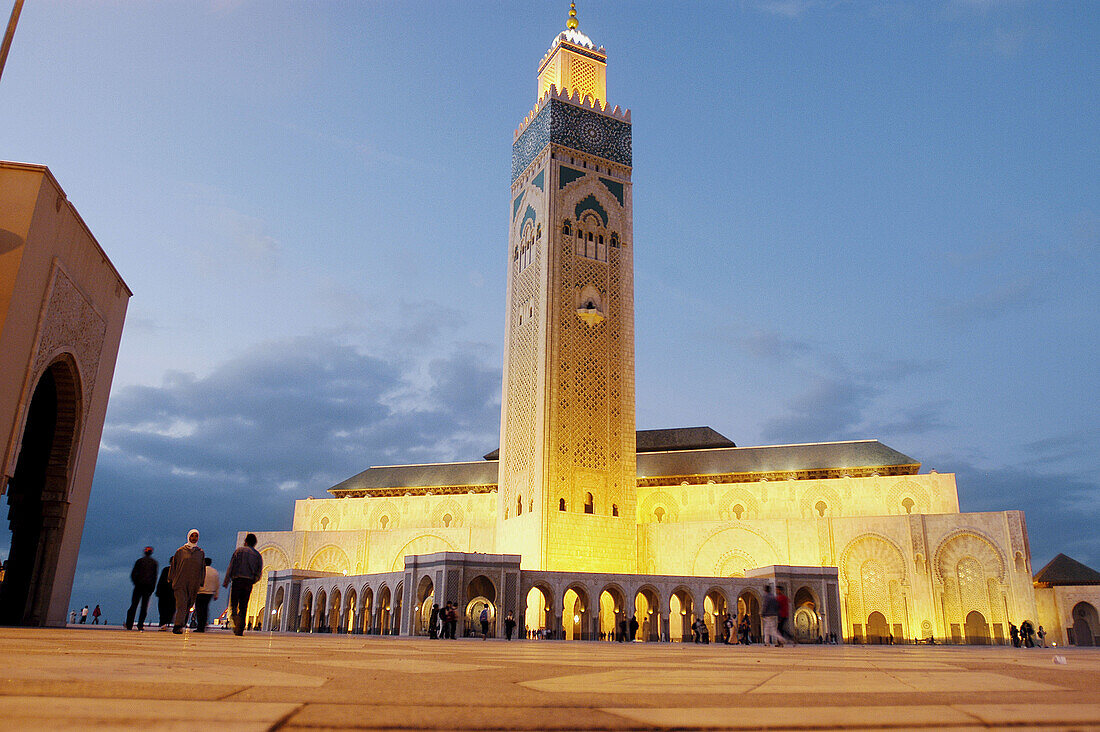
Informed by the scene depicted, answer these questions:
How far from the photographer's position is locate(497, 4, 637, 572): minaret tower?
79.3ft

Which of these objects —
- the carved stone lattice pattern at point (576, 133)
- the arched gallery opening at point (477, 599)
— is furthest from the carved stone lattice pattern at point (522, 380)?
the arched gallery opening at point (477, 599)

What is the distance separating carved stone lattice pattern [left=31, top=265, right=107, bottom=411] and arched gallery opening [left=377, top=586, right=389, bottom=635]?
39.6 feet

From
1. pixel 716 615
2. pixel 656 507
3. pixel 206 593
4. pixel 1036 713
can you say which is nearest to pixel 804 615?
pixel 716 615

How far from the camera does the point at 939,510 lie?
88.1 ft

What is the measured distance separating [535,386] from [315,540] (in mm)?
11587

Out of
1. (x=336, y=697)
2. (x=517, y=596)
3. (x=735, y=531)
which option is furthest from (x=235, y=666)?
(x=735, y=531)

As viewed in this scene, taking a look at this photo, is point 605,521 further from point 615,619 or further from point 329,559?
point 329,559

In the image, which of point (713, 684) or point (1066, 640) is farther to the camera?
point (1066, 640)

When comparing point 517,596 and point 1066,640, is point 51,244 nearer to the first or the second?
point 517,596

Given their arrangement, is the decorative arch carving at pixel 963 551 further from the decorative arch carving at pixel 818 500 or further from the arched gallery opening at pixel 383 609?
the arched gallery opening at pixel 383 609

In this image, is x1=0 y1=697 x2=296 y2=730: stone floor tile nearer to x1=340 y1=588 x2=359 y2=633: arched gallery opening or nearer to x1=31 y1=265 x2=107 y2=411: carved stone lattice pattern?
x1=31 y1=265 x2=107 y2=411: carved stone lattice pattern

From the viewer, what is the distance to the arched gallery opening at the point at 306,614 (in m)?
25.9

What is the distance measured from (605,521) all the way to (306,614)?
1003 cm

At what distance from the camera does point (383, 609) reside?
73.5ft
